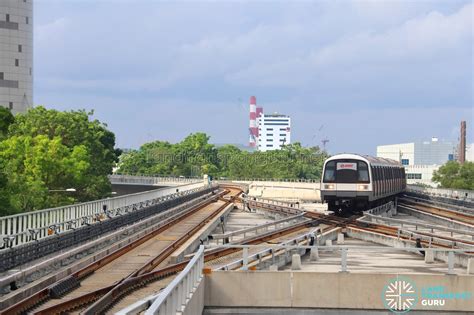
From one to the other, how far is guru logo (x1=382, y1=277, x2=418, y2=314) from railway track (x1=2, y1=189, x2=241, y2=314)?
19.8 ft

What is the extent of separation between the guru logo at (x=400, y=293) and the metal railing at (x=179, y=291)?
430cm

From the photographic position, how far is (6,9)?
5349 inches

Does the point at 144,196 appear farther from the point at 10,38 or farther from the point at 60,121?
the point at 10,38

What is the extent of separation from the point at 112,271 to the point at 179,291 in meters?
9.50

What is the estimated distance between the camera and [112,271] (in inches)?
894

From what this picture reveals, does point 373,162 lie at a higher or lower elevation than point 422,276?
higher

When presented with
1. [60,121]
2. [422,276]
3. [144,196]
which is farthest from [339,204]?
[60,121]

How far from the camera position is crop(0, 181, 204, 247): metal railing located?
76.4 ft

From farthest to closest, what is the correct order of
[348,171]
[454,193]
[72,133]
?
[72,133] → [454,193] → [348,171]

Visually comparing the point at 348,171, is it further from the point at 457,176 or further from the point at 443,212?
the point at 457,176

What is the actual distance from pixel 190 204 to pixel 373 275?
42.6m

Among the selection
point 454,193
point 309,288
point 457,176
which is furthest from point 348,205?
point 457,176

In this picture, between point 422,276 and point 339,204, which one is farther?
point 339,204

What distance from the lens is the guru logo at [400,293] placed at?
18.7 m
